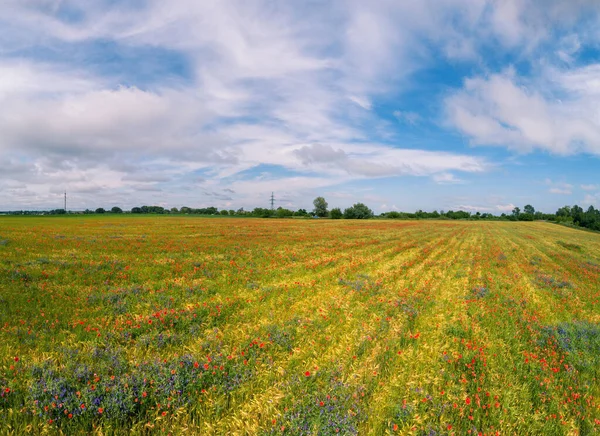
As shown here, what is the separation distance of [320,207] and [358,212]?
1024 inches

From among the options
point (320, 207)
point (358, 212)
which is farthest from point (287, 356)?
point (320, 207)

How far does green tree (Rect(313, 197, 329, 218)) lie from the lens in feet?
582

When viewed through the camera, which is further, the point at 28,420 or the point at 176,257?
the point at 176,257

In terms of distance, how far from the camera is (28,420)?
4441mm

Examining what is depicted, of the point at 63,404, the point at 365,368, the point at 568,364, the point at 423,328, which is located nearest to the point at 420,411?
the point at 365,368

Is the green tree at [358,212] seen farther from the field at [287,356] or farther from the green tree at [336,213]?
the field at [287,356]

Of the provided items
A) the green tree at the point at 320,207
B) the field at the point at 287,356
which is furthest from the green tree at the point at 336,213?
the field at the point at 287,356

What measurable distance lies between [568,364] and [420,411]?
16.1 ft

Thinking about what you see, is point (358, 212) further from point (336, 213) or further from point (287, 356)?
point (287, 356)

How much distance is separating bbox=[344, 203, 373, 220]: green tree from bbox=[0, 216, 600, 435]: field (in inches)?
5898

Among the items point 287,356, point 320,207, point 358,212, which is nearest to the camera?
point 287,356

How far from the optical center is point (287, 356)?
22.2ft

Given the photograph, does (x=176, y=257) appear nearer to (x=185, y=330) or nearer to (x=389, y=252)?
(x=185, y=330)

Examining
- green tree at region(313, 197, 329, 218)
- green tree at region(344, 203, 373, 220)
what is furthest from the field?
green tree at region(313, 197, 329, 218)
